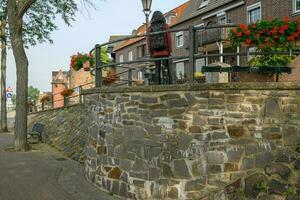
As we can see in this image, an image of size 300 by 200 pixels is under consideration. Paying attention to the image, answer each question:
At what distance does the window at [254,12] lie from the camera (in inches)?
1037

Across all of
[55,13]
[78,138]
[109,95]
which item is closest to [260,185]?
[109,95]

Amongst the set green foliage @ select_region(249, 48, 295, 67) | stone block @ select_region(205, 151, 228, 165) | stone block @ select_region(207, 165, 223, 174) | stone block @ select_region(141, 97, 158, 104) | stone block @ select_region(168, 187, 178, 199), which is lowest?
stone block @ select_region(168, 187, 178, 199)

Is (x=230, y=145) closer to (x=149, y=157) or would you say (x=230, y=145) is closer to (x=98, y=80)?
(x=149, y=157)

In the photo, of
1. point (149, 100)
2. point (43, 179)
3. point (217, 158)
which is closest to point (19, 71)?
point (43, 179)

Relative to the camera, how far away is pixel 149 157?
9.21 meters

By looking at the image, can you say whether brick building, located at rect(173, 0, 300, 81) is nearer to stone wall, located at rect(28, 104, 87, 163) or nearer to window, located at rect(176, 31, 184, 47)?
window, located at rect(176, 31, 184, 47)

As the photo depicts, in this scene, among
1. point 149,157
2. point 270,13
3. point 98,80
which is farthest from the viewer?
point 270,13

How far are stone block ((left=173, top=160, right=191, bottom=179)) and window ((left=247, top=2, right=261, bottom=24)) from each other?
19.3 m

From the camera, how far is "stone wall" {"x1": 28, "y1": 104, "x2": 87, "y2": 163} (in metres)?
15.6

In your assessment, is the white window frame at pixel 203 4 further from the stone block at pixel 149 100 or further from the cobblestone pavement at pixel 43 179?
the stone block at pixel 149 100

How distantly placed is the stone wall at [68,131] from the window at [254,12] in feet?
42.4

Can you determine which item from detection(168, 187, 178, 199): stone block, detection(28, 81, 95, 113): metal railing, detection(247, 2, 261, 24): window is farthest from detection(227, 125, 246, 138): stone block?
detection(247, 2, 261, 24): window

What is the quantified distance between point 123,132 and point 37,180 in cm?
335

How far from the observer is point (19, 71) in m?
17.2
